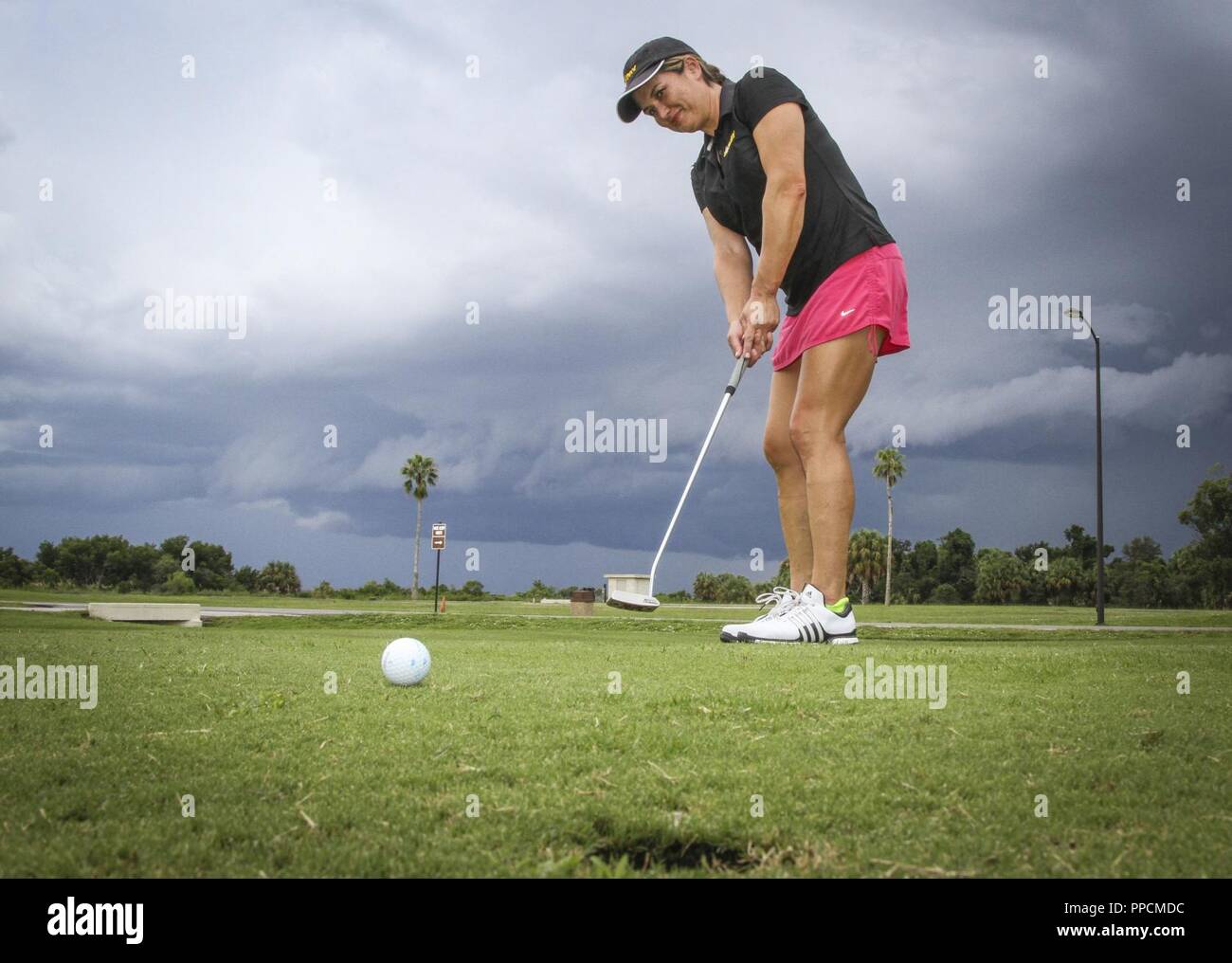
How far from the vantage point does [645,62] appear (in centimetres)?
611

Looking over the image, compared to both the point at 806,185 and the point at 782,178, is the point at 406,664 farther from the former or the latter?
the point at 806,185

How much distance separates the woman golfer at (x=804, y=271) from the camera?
19.4 ft

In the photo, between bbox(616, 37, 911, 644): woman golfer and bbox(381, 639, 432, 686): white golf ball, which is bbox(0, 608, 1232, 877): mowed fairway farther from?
bbox(616, 37, 911, 644): woman golfer

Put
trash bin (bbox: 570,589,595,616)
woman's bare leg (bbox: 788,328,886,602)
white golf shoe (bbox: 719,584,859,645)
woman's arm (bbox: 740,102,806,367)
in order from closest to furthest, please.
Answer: woman's arm (bbox: 740,102,806,367), woman's bare leg (bbox: 788,328,886,602), white golf shoe (bbox: 719,584,859,645), trash bin (bbox: 570,589,595,616)

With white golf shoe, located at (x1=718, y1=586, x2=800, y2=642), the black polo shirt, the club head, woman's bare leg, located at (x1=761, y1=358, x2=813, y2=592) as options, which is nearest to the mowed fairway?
white golf shoe, located at (x1=718, y1=586, x2=800, y2=642)

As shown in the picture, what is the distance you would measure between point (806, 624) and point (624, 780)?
3.92 metres

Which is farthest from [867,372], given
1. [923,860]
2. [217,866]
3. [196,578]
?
[196,578]

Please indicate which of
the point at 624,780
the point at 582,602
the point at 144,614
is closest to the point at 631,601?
the point at 624,780

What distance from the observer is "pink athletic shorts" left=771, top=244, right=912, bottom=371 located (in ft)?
19.5

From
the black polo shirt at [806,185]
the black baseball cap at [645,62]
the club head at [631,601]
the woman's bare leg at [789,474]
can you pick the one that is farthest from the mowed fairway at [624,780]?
the black baseball cap at [645,62]

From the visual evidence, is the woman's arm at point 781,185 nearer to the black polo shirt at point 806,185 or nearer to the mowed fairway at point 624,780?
the black polo shirt at point 806,185

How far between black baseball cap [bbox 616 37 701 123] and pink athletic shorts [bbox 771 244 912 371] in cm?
191
